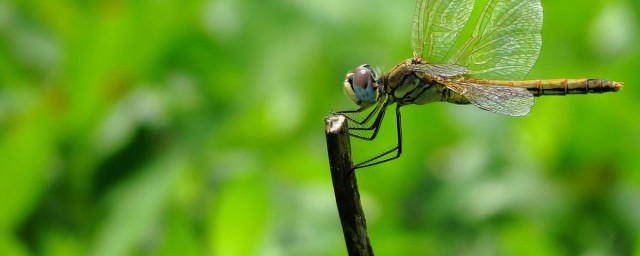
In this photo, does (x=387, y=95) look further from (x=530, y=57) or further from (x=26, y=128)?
(x=26, y=128)

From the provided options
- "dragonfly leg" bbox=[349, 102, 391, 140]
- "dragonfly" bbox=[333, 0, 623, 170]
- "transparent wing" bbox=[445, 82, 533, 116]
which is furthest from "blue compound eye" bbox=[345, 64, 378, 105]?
"transparent wing" bbox=[445, 82, 533, 116]

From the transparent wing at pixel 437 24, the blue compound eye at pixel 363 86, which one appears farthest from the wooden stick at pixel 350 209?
the transparent wing at pixel 437 24

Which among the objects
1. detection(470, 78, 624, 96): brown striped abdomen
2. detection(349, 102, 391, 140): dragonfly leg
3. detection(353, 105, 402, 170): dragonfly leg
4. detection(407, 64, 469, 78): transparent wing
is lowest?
detection(353, 105, 402, 170): dragonfly leg

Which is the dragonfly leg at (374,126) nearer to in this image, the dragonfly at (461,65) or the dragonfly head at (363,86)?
the dragonfly at (461,65)

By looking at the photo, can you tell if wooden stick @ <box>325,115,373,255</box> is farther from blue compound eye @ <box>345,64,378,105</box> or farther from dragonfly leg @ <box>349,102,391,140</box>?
dragonfly leg @ <box>349,102,391,140</box>

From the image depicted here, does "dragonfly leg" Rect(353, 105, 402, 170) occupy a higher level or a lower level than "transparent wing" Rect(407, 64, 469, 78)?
lower

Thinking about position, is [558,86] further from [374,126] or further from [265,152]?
[265,152]

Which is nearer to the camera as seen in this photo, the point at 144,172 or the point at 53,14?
the point at 144,172

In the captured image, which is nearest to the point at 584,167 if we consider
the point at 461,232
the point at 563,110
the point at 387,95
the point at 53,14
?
the point at 563,110

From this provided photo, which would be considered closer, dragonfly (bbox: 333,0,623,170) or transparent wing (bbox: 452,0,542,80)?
dragonfly (bbox: 333,0,623,170)
